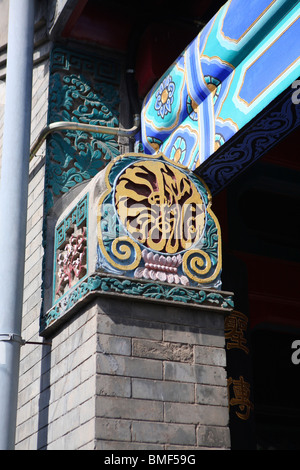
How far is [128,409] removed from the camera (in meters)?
5.47

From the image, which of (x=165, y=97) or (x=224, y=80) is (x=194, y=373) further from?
(x=165, y=97)

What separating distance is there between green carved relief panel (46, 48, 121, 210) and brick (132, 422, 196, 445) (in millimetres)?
2616

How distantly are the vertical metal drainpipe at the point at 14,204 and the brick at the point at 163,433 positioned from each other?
3.55ft

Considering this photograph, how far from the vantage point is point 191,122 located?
6891mm

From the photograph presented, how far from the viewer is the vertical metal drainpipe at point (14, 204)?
19.7 feet

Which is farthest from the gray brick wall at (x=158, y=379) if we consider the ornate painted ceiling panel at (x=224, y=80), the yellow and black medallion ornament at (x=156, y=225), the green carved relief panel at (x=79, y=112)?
the green carved relief panel at (x=79, y=112)

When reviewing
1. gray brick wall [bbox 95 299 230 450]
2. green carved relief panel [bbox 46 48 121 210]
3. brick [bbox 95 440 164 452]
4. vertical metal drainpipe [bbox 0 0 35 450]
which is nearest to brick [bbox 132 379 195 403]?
gray brick wall [bbox 95 299 230 450]

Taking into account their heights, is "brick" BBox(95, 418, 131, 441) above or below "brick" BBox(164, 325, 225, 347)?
below

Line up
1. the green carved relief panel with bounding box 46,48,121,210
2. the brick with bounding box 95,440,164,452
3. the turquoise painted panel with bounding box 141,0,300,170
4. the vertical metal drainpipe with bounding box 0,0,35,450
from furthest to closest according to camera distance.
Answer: the green carved relief panel with bounding box 46,48,121,210, the vertical metal drainpipe with bounding box 0,0,35,450, the turquoise painted panel with bounding box 141,0,300,170, the brick with bounding box 95,440,164,452

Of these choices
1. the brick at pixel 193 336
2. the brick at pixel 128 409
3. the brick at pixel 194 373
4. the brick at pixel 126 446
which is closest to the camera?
the brick at pixel 126 446

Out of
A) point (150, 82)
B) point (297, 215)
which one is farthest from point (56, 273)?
point (297, 215)

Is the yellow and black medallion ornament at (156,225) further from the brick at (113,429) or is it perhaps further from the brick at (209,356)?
the brick at (113,429)

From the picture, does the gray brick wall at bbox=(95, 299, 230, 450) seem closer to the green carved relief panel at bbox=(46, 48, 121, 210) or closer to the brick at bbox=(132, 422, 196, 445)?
the brick at bbox=(132, 422, 196, 445)

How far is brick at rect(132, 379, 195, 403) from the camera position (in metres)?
5.59
